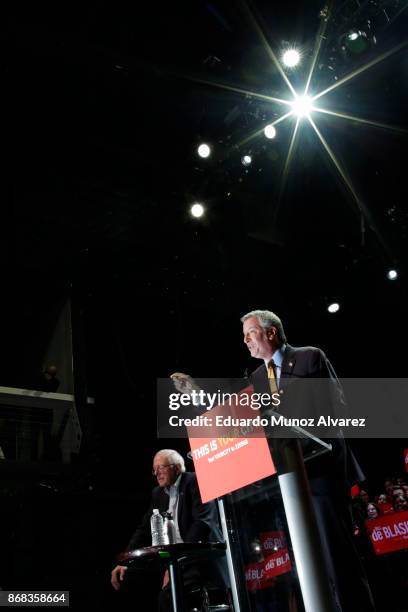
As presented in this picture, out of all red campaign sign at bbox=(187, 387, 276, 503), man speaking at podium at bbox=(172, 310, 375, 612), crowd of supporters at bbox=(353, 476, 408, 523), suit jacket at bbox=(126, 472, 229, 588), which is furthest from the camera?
crowd of supporters at bbox=(353, 476, 408, 523)

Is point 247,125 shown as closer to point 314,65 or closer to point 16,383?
point 314,65

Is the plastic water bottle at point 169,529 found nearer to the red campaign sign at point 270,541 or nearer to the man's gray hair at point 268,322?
the red campaign sign at point 270,541

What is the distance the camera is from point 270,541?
2098mm

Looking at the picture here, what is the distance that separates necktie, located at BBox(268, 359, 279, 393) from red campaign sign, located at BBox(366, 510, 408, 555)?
16.2 feet

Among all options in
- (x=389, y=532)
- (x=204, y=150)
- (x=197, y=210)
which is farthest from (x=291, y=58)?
(x=389, y=532)

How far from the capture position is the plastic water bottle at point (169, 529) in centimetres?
247

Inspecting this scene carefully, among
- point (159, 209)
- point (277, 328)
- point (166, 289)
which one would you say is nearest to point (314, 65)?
point (159, 209)

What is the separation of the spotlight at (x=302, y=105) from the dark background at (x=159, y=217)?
0.51 ft

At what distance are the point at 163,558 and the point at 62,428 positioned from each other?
4.41 meters

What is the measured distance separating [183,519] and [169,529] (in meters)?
A: 0.20

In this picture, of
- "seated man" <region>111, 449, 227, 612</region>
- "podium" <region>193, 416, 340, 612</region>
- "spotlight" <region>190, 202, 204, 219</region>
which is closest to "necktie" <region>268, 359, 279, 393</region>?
"podium" <region>193, 416, 340, 612</region>

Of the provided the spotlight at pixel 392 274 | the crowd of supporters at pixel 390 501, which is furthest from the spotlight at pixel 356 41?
the crowd of supporters at pixel 390 501

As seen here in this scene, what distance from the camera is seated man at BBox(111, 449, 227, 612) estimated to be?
2459 mm

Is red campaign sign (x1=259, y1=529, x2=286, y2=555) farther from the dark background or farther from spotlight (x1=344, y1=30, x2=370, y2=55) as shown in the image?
spotlight (x1=344, y1=30, x2=370, y2=55)
